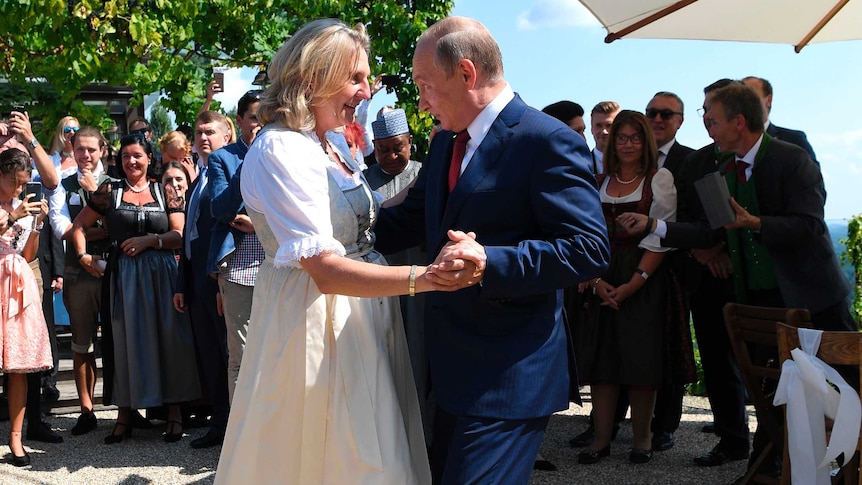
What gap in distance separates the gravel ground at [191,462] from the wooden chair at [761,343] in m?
0.59

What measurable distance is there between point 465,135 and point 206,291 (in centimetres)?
384

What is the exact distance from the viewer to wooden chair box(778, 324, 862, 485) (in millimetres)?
3584

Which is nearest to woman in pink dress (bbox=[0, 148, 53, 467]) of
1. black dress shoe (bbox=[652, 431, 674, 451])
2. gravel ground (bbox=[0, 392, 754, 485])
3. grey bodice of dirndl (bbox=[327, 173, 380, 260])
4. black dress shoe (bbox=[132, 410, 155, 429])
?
gravel ground (bbox=[0, 392, 754, 485])

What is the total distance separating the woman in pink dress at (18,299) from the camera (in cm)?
597

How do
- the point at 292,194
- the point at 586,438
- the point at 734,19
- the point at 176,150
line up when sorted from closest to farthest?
the point at 292,194
the point at 734,19
the point at 586,438
the point at 176,150

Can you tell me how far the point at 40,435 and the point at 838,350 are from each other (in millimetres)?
5326

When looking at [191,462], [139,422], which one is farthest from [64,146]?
[191,462]

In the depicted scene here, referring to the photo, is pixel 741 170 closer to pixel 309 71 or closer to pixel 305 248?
pixel 309 71

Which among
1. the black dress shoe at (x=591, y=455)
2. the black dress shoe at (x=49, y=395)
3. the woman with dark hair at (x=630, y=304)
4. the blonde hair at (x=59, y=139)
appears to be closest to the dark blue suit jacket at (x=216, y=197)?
the woman with dark hair at (x=630, y=304)

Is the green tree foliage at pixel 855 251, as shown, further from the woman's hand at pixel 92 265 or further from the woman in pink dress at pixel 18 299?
the woman in pink dress at pixel 18 299

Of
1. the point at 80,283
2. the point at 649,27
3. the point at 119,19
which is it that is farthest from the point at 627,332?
the point at 119,19

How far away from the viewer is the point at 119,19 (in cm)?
1038

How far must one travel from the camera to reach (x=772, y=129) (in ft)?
20.1

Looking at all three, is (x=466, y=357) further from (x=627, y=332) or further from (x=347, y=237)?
(x=627, y=332)
